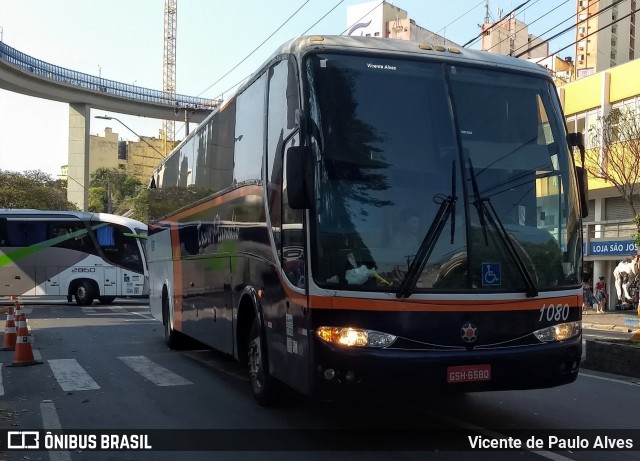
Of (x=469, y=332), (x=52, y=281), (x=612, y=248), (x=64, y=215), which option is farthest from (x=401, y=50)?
(x=612, y=248)

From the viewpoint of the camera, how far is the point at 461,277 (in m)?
5.99

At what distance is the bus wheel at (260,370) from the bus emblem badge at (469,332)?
2.36 meters

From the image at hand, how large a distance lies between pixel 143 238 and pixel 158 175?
1321cm

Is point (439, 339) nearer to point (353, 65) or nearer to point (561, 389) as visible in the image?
point (353, 65)

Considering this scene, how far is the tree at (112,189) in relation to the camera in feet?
341

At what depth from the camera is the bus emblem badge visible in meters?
5.93

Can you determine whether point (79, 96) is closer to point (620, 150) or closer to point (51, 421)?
point (620, 150)

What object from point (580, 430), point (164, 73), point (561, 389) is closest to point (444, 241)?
point (580, 430)

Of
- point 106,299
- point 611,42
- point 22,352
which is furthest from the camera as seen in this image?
point 611,42

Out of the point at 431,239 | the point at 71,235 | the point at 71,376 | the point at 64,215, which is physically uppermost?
the point at 64,215

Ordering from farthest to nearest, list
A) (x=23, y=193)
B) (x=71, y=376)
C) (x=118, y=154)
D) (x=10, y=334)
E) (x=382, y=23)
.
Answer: (x=118, y=154)
(x=382, y=23)
(x=23, y=193)
(x=10, y=334)
(x=71, y=376)

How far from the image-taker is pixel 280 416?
24.3ft

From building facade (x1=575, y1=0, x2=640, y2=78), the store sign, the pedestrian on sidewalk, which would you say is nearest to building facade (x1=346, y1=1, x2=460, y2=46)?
building facade (x1=575, y1=0, x2=640, y2=78)

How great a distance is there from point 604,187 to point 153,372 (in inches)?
1006
